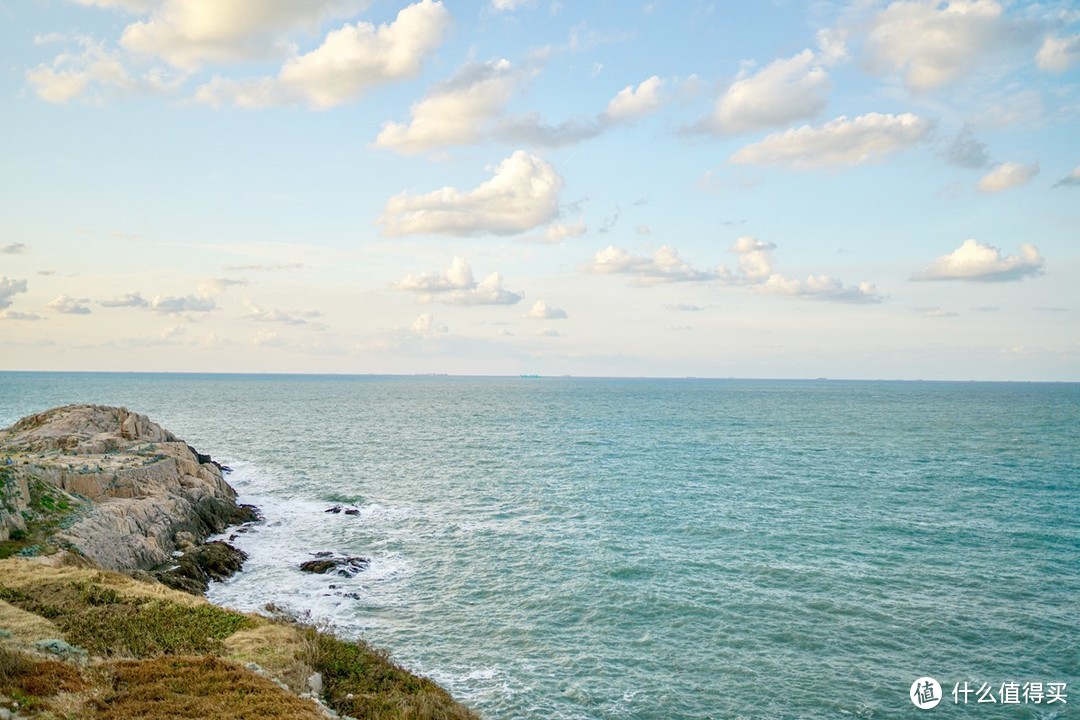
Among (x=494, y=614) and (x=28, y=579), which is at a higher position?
(x=28, y=579)

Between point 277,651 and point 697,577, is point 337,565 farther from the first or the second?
point 697,577

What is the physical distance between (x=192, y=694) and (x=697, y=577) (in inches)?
1202

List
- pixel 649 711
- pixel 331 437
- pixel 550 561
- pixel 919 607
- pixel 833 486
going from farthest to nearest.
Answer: pixel 331 437 < pixel 833 486 < pixel 550 561 < pixel 919 607 < pixel 649 711

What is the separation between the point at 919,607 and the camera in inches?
1404

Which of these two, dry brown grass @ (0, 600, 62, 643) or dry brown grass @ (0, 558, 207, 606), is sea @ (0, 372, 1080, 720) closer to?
dry brown grass @ (0, 558, 207, 606)

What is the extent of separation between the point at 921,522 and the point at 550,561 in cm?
3149

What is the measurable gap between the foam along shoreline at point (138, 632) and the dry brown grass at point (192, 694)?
5cm

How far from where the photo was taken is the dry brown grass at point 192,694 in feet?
53.0

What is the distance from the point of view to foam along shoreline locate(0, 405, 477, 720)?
16938mm

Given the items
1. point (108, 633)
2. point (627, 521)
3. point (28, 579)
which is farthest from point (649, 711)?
point (627, 521)

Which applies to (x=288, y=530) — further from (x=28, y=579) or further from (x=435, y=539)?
(x=28, y=579)

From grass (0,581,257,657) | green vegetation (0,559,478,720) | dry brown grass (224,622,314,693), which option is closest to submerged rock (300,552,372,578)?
green vegetation (0,559,478,720)

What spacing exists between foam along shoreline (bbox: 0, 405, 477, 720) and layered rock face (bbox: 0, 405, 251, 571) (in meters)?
0.13

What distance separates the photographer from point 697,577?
4078 cm
